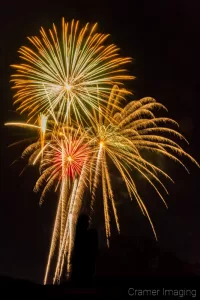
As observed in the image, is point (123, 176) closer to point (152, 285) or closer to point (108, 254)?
point (152, 285)

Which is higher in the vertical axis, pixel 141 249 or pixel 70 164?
pixel 141 249

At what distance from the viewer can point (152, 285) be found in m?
9.70

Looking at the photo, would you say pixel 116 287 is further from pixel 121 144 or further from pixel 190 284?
pixel 121 144

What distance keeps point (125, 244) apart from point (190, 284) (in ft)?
203

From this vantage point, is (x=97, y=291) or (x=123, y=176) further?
(x=123, y=176)

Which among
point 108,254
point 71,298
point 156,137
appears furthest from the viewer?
point 108,254

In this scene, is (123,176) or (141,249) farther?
(141,249)

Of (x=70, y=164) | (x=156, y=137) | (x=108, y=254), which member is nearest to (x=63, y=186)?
(x=70, y=164)

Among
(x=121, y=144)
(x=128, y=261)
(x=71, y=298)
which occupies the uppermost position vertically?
(x=128, y=261)

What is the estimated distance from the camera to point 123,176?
27.7 m

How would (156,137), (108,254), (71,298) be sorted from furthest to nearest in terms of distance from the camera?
1. (108,254)
2. (156,137)
3. (71,298)

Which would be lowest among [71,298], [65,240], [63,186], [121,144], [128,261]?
[71,298]

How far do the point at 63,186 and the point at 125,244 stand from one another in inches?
1781

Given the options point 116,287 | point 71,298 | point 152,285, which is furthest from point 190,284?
point 71,298
